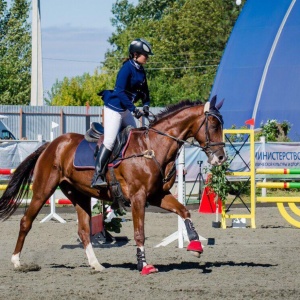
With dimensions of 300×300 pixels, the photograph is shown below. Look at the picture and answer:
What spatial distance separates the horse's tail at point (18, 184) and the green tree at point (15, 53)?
48642mm

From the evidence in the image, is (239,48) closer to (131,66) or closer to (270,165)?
(270,165)

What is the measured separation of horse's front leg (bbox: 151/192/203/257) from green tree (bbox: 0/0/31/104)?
50.2 metres

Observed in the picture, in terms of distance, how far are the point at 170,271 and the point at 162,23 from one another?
65336 mm

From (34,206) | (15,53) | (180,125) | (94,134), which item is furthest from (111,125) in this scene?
(15,53)

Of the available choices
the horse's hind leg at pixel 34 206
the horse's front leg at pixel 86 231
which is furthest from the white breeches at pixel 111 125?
the horse's front leg at pixel 86 231

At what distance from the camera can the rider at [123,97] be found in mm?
10078

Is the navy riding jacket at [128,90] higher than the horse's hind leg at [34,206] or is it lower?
higher

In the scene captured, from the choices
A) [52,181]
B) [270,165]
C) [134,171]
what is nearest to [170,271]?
[134,171]

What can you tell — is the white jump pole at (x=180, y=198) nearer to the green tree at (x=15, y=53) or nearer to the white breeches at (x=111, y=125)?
the white breeches at (x=111, y=125)

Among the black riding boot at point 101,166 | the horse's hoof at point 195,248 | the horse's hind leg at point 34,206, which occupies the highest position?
the black riding boot at point 101,166

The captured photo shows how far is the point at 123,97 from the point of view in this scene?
1005 centimetres

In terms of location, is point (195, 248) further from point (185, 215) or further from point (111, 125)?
point (111, 125)

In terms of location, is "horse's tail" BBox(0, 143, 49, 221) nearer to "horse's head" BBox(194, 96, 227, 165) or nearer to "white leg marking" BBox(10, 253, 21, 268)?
"white leg marking" BBox(10, 253, 21, 268)

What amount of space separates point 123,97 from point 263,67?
30.0m
